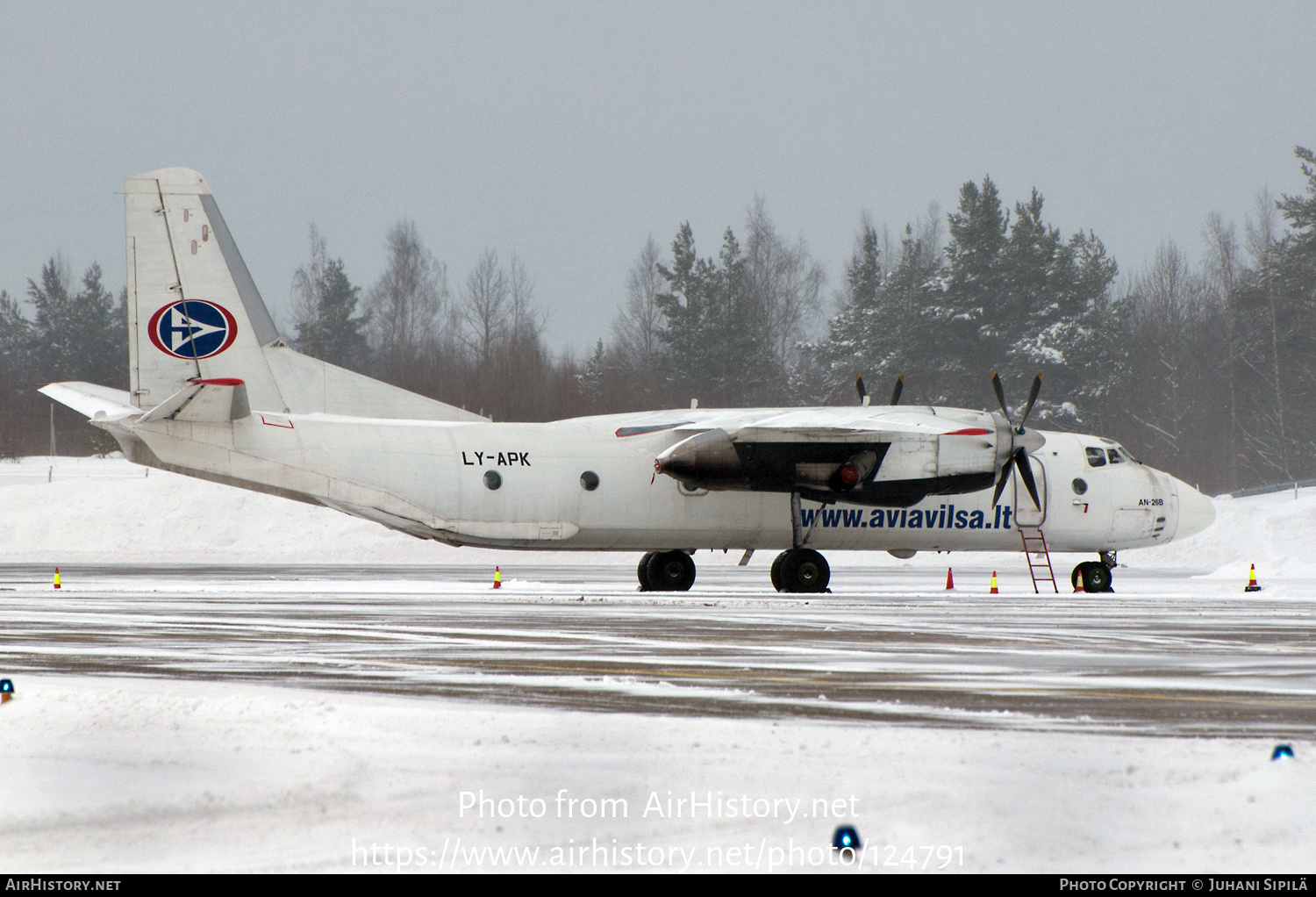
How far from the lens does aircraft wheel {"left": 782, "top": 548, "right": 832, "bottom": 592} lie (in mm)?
22219

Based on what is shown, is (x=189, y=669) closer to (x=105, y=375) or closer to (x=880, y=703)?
(x=880, y=703)

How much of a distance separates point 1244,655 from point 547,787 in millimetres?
8223

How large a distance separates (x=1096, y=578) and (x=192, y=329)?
17.1m

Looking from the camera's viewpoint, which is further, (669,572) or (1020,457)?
(669,572)

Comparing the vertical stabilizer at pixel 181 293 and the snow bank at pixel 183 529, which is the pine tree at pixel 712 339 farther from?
the vertical stabilizer at pixel 181 293

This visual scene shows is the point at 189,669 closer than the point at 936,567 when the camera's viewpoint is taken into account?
Yes

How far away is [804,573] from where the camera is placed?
72.9 ft

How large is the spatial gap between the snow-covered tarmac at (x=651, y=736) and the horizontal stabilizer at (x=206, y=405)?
12.1ft

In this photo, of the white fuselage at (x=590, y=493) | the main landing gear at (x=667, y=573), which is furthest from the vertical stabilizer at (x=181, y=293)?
the main landing gear at (x=667, y=573)

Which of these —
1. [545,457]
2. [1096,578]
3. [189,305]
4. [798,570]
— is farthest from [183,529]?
[1096,578]

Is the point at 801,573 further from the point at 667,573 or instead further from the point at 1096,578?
the point at 1096,578

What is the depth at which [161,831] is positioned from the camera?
17.0 ft

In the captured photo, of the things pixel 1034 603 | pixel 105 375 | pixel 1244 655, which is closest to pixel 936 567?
pixel 1034 603

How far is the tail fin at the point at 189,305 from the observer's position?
20.7 meters
